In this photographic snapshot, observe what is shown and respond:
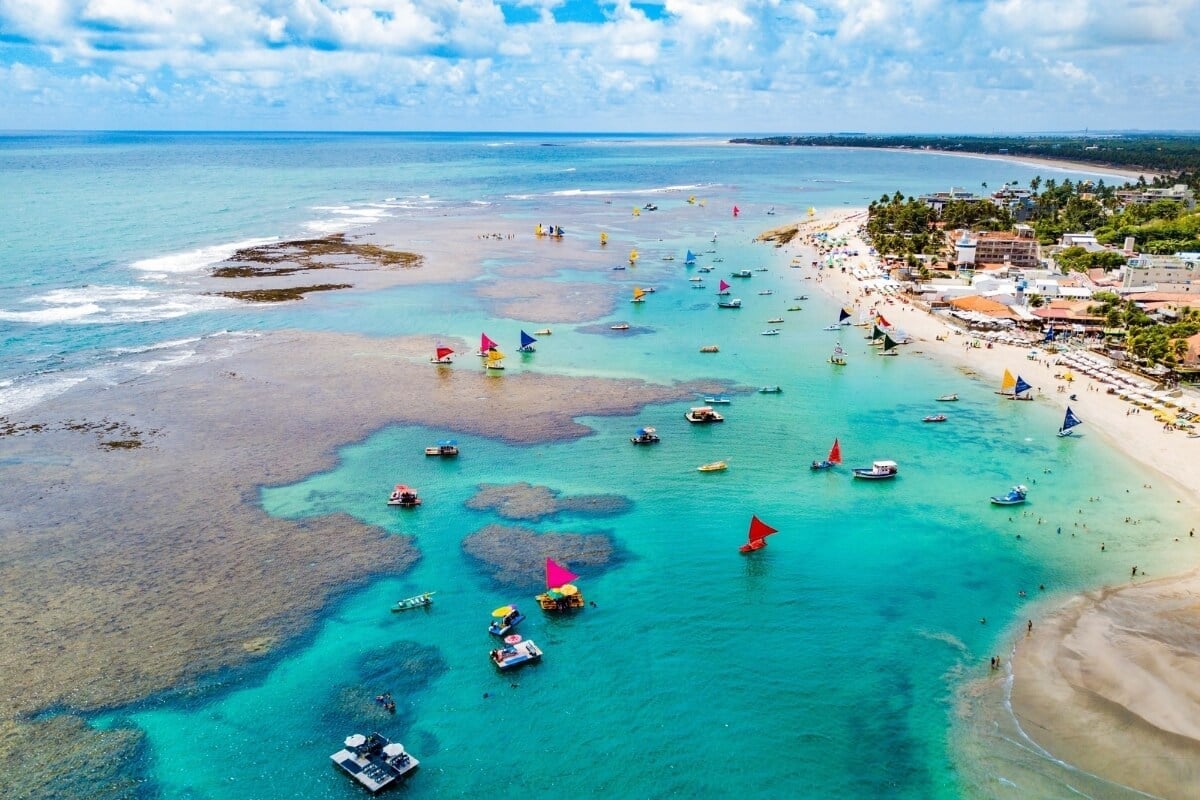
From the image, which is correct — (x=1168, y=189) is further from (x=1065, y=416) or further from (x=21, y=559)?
(x=21, y=559)

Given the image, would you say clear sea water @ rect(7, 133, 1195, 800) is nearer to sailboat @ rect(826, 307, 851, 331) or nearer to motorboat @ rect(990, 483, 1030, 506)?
motorboat @ rect(990, 483, 1030, 506)

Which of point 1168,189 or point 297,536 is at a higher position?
point 1168,189

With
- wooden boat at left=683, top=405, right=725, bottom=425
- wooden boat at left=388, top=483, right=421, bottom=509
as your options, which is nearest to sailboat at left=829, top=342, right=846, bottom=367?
wooden boat at left=683, top=405, right=725, bottom=425

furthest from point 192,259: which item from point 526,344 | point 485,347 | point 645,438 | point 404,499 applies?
point 645,438

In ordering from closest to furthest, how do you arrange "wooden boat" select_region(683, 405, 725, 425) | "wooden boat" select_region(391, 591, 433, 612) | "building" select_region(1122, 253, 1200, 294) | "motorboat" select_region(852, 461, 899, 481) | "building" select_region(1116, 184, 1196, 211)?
"wooden boat" select_region(391, 591, 433, 612)
"motorboat" select_region(852, 461, 899, 481)
"wooden boat" select_region(683, 405, 725, 425)
"building" select_region(1122, 253, 1200, 294)
"building" select_region(1116, 184, 1196, 211)

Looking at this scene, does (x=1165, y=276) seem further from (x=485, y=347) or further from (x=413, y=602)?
(x=413, y=602)

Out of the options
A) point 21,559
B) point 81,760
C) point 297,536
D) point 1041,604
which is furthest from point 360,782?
point 1041,604
